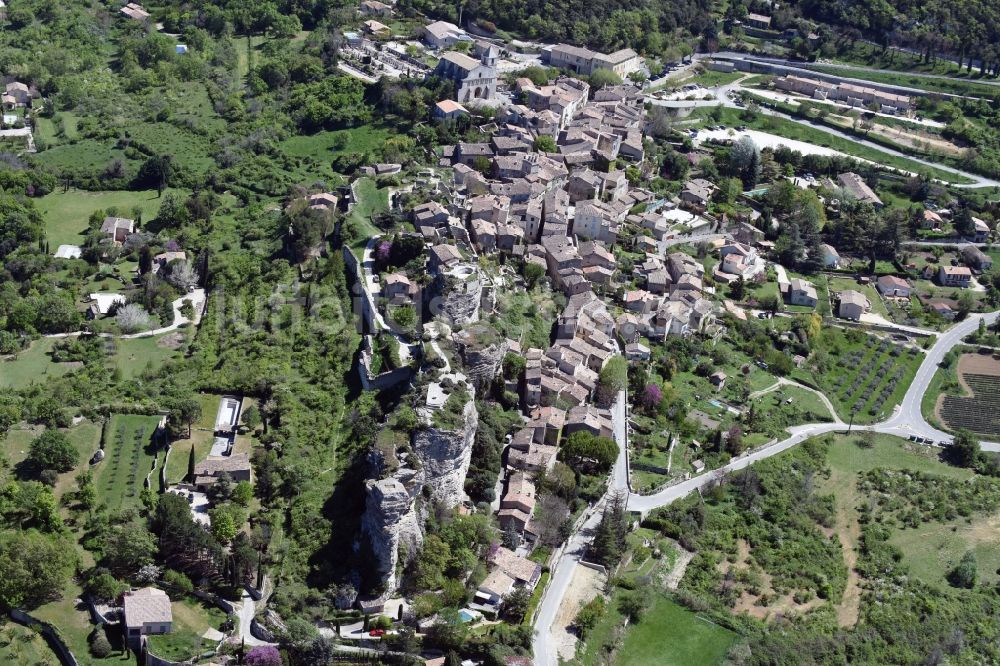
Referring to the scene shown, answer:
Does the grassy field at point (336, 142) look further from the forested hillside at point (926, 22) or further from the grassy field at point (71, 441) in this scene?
the forested hillside at point (926, 22)

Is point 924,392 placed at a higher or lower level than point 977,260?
lower

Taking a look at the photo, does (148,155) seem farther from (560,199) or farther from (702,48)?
(702,48)

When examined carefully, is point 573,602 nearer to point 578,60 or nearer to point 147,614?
point 147,614

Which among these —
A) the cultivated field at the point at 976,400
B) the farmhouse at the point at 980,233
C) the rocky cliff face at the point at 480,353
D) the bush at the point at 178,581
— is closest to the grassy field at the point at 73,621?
the bush at the point at 178,581

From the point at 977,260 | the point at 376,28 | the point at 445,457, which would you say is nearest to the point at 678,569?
the point at 445,457

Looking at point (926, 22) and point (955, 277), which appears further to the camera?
point (926, 22)
